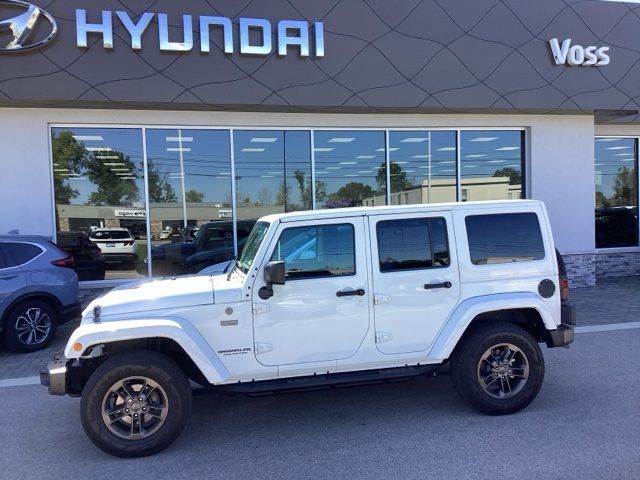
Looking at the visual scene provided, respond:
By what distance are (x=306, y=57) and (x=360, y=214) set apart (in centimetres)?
559

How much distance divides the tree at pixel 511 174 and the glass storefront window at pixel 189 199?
6014 millimetres

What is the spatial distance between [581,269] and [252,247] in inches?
367

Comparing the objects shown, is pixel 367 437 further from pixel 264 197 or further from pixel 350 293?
pixel 264 197

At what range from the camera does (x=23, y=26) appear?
317 inches

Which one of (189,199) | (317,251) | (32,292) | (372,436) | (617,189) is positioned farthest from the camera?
(617,189)

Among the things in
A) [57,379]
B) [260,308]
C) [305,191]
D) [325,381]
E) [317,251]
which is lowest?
[325,381]

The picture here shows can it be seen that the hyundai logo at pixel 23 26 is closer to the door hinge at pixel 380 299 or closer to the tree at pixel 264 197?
the tree at pixel 264 197

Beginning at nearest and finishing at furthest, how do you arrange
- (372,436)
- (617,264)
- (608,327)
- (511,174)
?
(372,436)
(608,327)
(511,174)
(617,264)

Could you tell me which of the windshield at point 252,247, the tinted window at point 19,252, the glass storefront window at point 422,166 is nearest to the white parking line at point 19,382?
the tinted window at point 19,252

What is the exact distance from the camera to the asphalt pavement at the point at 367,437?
367cm

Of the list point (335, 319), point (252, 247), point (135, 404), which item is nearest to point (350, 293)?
point (335, 319)

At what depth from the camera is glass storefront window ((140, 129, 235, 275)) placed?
32.4 feet

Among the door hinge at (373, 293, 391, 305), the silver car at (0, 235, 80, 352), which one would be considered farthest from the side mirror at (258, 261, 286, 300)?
the silver car at (0, 235, 80, 352)

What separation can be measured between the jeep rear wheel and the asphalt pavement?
16cm
